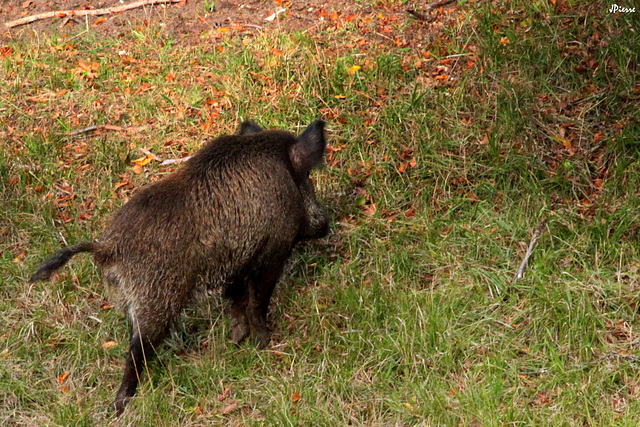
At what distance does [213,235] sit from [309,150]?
36.3 inches

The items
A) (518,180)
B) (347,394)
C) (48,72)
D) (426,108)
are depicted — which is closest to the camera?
(347,394)

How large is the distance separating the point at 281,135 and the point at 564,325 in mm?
2155

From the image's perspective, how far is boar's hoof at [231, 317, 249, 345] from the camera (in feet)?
16.4

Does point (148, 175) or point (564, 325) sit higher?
point (148, 175)

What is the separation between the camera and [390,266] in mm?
5102

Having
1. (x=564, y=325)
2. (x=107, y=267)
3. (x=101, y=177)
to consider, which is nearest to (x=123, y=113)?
(x=101, y=177)

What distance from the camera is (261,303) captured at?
4934mm

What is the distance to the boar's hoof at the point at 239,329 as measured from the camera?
4984mm

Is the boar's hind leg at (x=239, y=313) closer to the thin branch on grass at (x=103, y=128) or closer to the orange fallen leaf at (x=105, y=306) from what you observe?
the orange fallen leaf at (x=105, y=306)

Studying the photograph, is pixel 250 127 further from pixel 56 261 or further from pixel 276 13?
pixel 276 13

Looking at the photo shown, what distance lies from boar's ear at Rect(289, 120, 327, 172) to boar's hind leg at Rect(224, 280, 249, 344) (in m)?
0.88

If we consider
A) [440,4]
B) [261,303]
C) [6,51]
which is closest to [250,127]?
[261,303]

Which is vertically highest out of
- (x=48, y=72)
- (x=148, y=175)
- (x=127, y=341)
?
(x=48, y=72)

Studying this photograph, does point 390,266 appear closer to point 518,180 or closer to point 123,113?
point 518,180
